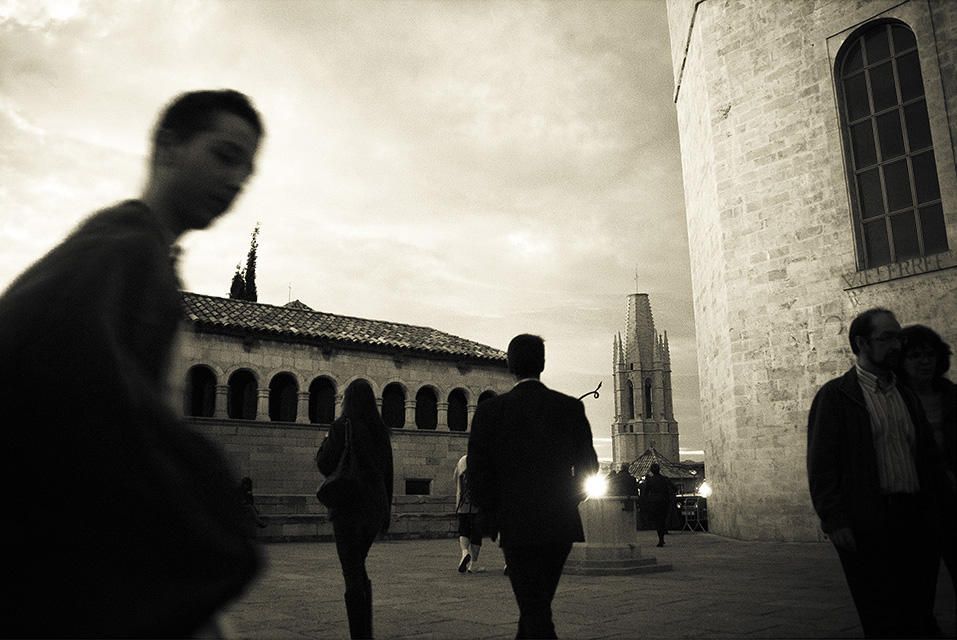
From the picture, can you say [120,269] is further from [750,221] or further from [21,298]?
[750,221]

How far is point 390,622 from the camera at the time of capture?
6.01 meters

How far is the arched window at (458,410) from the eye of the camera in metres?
26.6

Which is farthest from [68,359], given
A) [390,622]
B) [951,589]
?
[390,622]

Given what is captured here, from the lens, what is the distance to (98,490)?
98 centimetres

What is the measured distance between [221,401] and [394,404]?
254 inches

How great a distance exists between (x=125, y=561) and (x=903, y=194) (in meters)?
15.9

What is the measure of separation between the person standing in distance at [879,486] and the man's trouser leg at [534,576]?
1.42m

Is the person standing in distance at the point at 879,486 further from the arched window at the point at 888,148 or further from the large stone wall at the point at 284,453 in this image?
the large stone wall at the point at 284,453

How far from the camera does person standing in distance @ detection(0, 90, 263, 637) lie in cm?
96

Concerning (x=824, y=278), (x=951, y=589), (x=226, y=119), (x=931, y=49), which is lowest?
(x=951, y=589)

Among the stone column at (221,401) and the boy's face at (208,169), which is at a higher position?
the stone column at (221,401)

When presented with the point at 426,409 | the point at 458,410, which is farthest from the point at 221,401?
the point at 458,410

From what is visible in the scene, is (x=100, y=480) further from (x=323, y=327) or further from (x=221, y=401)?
(x=323, y=327)

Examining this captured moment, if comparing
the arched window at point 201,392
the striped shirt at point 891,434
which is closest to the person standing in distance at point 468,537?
the striped shirt at point 891,434
